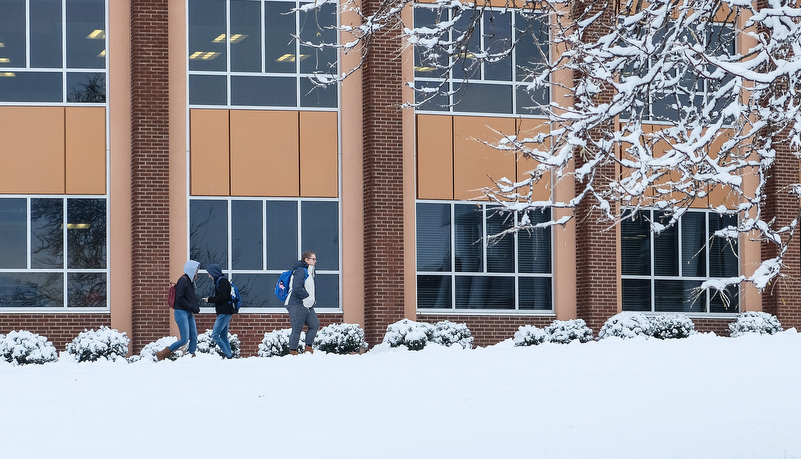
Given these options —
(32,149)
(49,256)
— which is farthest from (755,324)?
(32,149)

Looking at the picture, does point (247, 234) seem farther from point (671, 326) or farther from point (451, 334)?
Result: point (671, 326)

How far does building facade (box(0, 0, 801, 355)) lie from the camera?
72.1 ft

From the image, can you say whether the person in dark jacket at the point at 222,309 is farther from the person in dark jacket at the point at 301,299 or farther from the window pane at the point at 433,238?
the window pane at the point at 433,238

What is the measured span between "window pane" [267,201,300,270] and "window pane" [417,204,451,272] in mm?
2677

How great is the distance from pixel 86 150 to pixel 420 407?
12.0 m

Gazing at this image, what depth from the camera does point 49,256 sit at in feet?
71.6

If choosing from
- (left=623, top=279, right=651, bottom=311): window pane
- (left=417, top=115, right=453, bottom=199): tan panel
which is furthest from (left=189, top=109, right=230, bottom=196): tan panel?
(left=623, top=279, right=651, bottom=311): window pane

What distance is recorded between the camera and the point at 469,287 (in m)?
23.6

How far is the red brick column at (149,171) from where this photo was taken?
72.0 feet

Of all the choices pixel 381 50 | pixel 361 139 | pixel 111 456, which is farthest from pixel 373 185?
pixel 111 456

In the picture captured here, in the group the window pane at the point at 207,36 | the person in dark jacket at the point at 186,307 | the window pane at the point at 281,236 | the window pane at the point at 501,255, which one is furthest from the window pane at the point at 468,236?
the person in dark jacket at the point at 186,307

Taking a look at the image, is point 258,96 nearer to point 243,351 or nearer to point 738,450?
point 243,351

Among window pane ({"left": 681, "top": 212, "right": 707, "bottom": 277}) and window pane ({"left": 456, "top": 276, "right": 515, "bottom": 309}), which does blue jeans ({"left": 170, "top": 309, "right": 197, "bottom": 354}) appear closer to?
window pane ({"left": 456, "top": 276, "right": 515, "bottom": 309})

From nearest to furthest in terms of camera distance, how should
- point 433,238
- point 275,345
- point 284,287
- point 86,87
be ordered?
point 284,287
point 275,345
point 86,87
point 433,238
